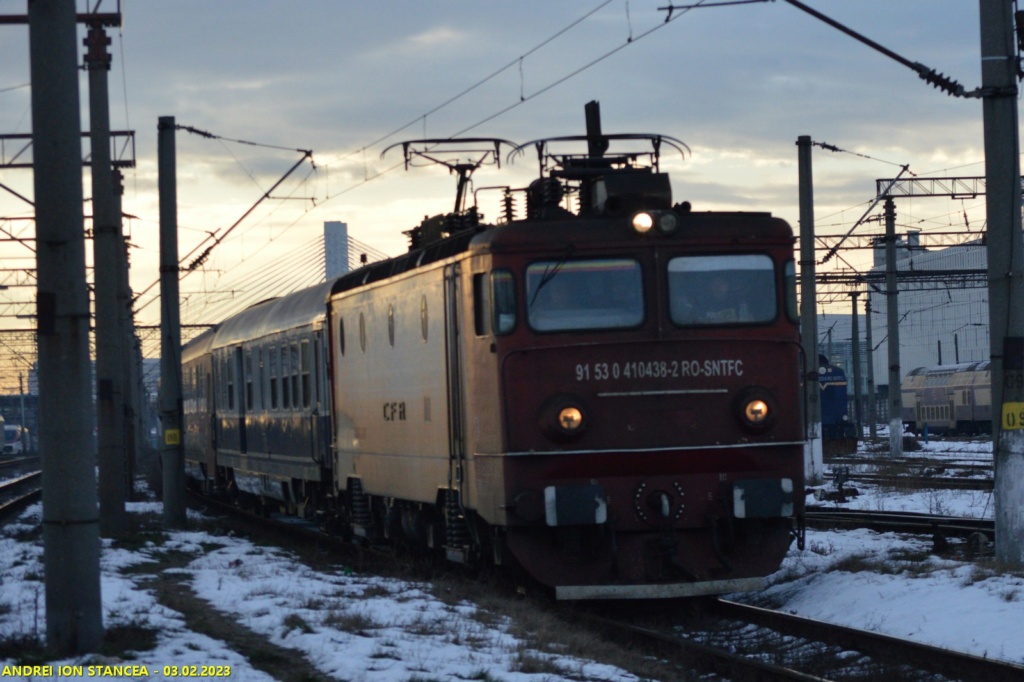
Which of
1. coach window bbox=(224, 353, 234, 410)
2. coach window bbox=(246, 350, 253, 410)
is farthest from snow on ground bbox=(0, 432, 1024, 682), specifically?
coach window bbox=(224, 353, 234, 410)

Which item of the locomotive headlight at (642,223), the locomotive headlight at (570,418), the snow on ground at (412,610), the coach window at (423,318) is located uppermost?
the locomotive headlight at (642,223)

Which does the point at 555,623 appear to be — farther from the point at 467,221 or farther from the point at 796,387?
the point at 467,221

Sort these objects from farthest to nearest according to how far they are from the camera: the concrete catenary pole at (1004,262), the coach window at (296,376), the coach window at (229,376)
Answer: the coach window at (229,376), the coach window at (296,376), the concrete catenary pole at (1004,262)

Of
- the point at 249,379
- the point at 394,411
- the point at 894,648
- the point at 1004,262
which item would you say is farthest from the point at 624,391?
the point at 249,379

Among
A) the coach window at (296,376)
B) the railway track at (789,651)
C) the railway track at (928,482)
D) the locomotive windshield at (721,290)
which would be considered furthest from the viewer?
the railway track at (928,482)

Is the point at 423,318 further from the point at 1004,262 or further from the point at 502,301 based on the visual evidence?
the point at 1004,262

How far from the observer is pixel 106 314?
19.9 m

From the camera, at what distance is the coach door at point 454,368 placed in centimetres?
1313

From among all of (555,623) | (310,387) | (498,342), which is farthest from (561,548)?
(310,387)

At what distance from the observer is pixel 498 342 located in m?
12.3

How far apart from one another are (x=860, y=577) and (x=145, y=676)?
7266 mm

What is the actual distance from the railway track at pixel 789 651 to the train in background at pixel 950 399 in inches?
2096

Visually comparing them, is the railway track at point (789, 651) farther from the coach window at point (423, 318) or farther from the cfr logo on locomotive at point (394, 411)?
the cfr logo on locomotive at point (394, 411)

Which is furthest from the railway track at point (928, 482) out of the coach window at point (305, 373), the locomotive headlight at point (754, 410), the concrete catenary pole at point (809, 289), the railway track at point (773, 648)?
the locomotive headlight at point (754, 410)
